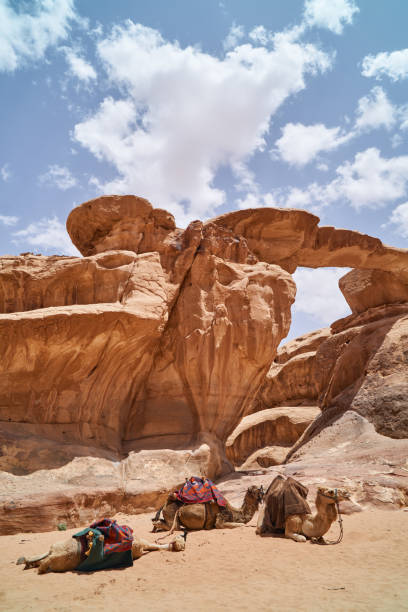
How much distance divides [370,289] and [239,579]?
1722 cm

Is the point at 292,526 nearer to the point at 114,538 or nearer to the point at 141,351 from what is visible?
the point at 114,538

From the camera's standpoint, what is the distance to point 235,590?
416cm

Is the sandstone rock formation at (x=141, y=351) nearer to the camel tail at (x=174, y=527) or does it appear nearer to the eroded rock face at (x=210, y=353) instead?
the eroded rock face at (x=210, y=353)

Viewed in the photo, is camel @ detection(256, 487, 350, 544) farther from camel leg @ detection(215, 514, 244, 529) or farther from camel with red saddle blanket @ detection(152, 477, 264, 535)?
camel with red saddle blanket @ detection(152, 477, 264, 535)

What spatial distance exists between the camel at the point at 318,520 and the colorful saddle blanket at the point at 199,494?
4.11 feet

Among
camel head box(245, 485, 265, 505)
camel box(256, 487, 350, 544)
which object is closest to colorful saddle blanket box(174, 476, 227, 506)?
camel head box(245, 485, 265, 505)

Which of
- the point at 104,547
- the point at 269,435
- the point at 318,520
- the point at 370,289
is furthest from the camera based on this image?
the point at 269,435

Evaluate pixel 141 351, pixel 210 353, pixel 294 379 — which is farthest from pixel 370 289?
pixel 141 351

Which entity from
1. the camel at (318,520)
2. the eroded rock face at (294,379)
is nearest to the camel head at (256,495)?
the camel at (318,520)

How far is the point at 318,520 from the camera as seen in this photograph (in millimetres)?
6117

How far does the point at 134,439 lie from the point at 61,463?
112 inches

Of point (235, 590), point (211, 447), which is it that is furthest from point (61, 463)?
point (235, 590)

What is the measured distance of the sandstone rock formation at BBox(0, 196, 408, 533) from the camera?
9.12 meters

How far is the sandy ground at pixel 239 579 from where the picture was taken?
149 inches
